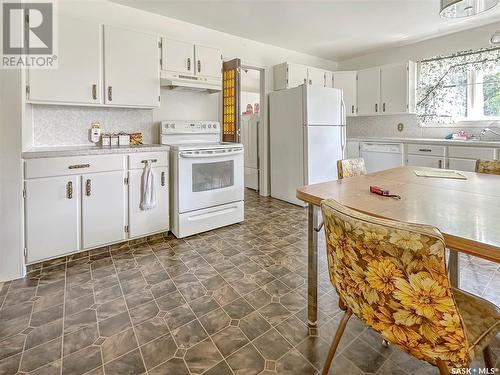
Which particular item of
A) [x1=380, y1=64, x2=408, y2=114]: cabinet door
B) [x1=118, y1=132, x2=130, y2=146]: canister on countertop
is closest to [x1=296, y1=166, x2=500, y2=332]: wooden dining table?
[x1=118, y1=132, x2=130, y2=146]: canister on countertop

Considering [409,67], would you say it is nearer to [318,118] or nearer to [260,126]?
[318,118]

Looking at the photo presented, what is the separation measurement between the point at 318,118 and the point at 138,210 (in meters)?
2.75

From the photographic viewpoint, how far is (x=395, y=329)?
35.7 inches

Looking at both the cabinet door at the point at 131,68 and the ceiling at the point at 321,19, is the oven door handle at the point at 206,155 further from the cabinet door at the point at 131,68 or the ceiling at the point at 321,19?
the ceiling at the point at 321,19

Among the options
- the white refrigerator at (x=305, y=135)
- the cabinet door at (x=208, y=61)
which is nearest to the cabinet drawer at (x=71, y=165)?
the cabinet door at (x=208, y=61)

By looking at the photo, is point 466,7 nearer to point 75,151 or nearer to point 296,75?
point 296,75

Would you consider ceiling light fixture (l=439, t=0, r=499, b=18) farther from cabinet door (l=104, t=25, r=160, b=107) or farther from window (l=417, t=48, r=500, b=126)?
window (l=417, t=48, r=500, b=126)

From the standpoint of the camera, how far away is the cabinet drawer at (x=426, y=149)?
3844 mm

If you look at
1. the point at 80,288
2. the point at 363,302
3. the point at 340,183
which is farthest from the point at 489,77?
the point at 80,288

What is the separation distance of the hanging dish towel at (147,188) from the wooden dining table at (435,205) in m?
1.77

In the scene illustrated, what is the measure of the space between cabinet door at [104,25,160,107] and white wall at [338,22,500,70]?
13.4 feet

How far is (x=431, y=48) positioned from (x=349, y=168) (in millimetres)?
3641

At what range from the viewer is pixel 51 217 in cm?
233

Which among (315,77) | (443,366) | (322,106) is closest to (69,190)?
(443,366)
